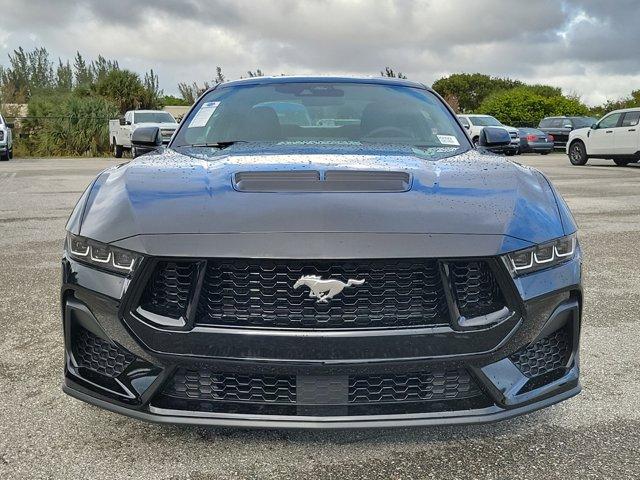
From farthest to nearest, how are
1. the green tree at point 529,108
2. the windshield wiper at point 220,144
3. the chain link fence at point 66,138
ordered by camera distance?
1. the green tree at point 529,108
2. the chain link fence at point 66,138
3. the windshield wiper at point 220,144

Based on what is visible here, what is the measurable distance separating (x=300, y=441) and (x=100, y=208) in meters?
1.08

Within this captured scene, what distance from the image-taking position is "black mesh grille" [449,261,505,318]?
200 centimetres

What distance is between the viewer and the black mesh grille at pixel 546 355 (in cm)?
210

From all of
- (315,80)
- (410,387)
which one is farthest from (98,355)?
(315,80)

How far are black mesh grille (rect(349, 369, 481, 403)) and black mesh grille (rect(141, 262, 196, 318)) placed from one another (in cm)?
58

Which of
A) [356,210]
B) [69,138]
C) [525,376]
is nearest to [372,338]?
[356,210]

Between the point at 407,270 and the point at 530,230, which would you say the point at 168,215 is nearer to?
the point at 407,270

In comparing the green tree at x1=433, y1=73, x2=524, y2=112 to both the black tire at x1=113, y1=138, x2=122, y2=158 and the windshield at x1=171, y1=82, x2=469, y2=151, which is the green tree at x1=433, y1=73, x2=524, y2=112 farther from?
the windshield at x1=171, y1=82, x2=469, y2=151

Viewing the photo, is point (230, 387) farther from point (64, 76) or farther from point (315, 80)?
point (64, 76)

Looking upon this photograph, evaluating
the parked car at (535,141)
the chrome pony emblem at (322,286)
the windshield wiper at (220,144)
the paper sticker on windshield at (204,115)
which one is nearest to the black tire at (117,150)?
the parked car at (535,141)

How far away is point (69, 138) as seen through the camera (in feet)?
84.7

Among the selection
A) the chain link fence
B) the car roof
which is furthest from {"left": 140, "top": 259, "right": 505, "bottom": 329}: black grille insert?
the chain link fence

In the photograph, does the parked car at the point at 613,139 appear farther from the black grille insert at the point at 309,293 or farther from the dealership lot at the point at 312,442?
the black grille insert at the point at 309,293

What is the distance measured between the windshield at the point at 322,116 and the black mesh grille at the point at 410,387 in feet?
4.80
